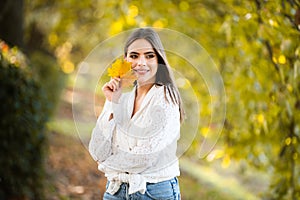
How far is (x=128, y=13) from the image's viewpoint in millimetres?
4852

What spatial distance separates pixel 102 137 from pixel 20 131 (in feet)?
Answer: 9.41

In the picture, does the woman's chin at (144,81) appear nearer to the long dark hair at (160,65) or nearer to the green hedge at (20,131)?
the long dark hair at (160,65)

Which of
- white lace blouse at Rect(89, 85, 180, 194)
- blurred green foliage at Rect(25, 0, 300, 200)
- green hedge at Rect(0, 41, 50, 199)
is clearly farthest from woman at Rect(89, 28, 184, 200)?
green hedge at Rect(0, 41, 50, 199)

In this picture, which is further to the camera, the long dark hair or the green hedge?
the green hedge

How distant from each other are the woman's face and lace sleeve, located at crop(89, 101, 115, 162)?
0.50 ft

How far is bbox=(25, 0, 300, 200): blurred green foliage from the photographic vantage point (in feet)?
11.0

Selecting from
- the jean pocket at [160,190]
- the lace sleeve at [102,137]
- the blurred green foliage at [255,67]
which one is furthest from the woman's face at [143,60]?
the blurred green foliage at [255,67]

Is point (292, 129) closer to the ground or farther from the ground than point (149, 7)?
closer to the ground

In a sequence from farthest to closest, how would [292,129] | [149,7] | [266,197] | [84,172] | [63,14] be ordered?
[63,14] < [84,172] < [149,7] < [266,197] < [292,129]

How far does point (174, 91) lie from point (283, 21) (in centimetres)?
176

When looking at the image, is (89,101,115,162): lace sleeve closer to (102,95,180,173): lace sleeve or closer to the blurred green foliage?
(102,95,180,173): lace sleeve

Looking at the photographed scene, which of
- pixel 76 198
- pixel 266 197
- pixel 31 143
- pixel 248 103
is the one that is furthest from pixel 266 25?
pixel 76 198

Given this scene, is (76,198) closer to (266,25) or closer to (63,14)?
(266,25)

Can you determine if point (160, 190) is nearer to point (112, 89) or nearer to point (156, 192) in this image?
point (156, 192)
